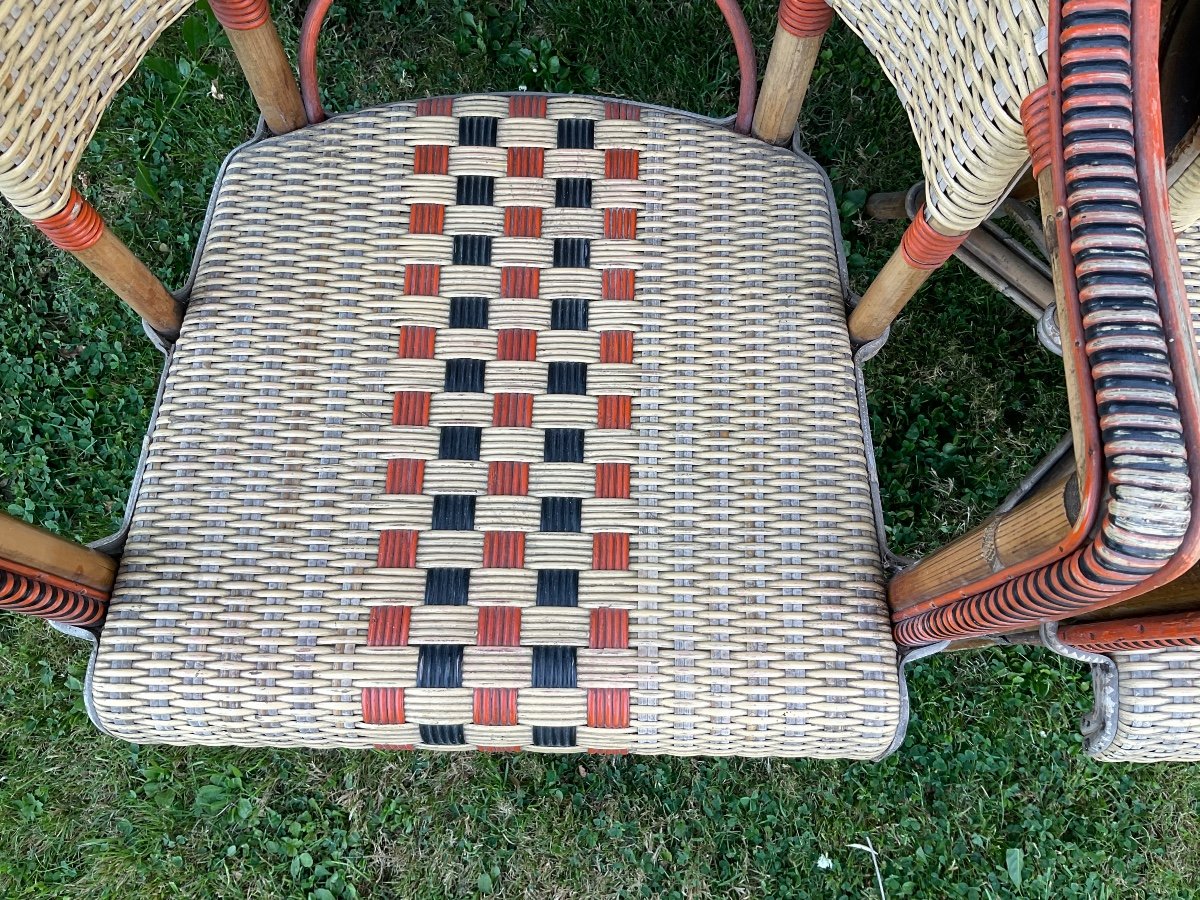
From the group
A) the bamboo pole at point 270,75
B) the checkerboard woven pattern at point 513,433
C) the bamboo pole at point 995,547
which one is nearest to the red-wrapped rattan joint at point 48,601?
the checkerboard woven pattern at point 513,433

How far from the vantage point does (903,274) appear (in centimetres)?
98

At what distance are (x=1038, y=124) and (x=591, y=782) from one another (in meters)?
1.25

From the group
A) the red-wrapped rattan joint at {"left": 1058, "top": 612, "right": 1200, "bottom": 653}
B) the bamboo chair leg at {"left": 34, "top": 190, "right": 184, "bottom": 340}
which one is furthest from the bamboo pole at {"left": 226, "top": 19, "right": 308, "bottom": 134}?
the red-wrapped rattan joint at {"left": 1058, "top": 612, "right": 1200, "bottom": 653}

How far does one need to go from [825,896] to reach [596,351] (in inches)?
40.7

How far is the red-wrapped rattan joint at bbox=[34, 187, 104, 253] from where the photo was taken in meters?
0.91

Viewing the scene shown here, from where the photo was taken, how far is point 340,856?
1.52 m

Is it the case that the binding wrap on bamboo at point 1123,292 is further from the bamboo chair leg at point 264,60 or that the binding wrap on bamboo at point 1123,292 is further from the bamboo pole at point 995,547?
the bamboo chair leg at point 264,60

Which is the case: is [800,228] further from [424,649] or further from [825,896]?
[825,896]

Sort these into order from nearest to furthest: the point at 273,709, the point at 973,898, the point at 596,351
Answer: the point at 273,709 → the point at 596,351 → the point at 973,898

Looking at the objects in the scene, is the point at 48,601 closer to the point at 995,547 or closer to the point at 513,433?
the point at 513,433

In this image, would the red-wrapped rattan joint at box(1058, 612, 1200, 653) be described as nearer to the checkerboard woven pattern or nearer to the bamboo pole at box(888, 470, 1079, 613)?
the bamboo pole at box(888, 470, 1079, 613)

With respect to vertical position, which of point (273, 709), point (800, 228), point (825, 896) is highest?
point (800, 228)

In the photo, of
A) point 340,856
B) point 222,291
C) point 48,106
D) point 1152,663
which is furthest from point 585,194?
point 340,856

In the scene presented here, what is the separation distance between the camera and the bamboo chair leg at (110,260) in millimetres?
923
